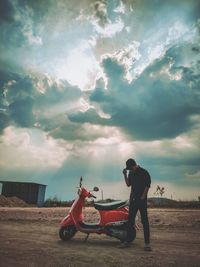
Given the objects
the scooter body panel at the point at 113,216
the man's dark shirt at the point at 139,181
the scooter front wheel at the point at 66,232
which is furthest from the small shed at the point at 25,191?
the man's dark shirt at the point at 139,181

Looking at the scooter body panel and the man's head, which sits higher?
the man's head

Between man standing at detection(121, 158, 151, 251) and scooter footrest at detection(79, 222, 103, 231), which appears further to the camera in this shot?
scooter footrest at detection(79, 222, 103, 231)

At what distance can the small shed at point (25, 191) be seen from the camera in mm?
37219

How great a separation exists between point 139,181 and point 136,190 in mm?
215

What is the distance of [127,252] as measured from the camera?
18.1 feet

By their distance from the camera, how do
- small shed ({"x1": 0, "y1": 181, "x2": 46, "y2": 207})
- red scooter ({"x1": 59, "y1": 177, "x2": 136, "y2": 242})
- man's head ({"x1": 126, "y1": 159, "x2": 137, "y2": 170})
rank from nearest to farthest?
1. man's head ({"x1": 126, "y1": 159, "x2": 137, "y2": 170})
2. red scooter ({"x1": 59, "y1": 177, "x2": 136, "y2": 242})
3. small shed ({"x1": 0, "y1": 181, "x2": 46, "y2": 207})

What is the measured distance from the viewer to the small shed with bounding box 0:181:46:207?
37.2 meters

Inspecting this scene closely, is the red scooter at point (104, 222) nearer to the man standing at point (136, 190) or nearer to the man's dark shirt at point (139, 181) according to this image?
the man standing at point (136, 190)

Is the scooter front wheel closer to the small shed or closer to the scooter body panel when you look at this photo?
the scooter body panel

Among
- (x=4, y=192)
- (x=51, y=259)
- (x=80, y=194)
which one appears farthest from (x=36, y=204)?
(x=51, y=259)

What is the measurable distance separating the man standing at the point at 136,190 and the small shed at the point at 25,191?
32.6 m

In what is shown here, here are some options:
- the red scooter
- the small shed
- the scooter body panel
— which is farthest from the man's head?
the small shed

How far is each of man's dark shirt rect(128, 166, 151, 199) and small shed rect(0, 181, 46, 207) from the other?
107 ft

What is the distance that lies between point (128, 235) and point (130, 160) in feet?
5.53
